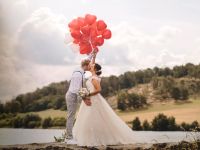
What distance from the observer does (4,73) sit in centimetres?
679

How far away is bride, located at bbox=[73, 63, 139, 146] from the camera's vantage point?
15.7 ft

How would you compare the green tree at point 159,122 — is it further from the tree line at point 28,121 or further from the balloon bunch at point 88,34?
the balloon bunch at point 88,34

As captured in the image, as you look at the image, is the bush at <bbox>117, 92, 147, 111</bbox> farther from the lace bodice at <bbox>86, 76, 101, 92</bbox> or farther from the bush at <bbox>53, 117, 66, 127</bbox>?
the lace bodice at <bbox>86, 76, 101, 92</bbox>

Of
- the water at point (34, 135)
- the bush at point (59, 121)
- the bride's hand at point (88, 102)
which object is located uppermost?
the bride's hand at point (88, 102)

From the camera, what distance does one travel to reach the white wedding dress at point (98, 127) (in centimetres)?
478

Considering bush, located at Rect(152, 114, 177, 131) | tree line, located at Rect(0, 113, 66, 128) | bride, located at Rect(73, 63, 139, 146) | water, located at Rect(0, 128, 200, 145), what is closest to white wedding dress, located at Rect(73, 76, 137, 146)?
bride, located at Rect(73, 63, 139, 146)

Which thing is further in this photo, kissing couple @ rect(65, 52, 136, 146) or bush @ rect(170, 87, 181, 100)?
bush @ rect(170, 87, 181, 100)

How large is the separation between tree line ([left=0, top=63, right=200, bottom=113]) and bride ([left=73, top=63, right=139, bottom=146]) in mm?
2038

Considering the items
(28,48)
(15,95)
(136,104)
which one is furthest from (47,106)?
(136,104)

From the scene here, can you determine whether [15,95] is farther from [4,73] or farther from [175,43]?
[175,43]

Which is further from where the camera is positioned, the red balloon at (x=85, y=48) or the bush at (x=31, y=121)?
the bush at (x=31, y=121)

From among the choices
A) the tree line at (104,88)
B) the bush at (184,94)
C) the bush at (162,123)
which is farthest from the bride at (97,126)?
the bush at (184,94)

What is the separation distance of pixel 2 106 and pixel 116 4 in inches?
97.7

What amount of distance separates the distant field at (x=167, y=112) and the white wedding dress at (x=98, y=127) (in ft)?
6.78
